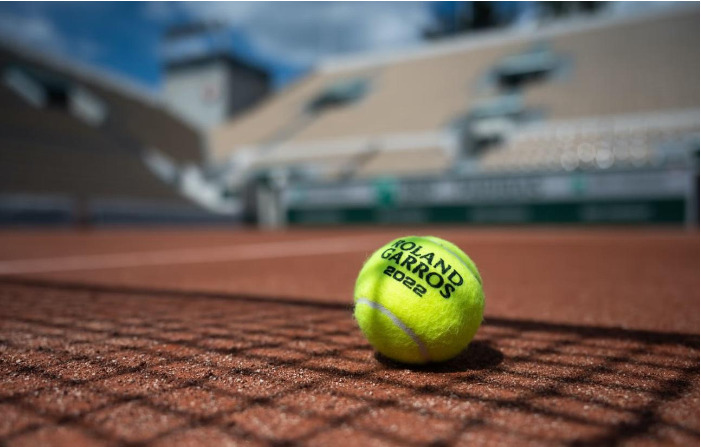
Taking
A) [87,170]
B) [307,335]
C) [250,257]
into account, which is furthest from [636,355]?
[87,170]

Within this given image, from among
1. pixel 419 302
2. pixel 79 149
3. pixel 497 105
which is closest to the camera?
pixel 419 302

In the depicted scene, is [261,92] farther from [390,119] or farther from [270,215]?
[270,215]

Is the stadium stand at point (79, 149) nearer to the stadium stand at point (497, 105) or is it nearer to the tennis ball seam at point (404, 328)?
the stadium stand at point (497, 105)

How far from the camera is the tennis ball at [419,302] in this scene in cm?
173

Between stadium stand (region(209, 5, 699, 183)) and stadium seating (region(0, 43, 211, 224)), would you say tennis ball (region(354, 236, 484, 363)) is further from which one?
stadium seating (region(0, 43, 211, 224))

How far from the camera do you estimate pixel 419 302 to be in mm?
1725

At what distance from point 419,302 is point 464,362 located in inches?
15.1

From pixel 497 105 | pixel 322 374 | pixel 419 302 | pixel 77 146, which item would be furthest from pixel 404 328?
pixel 77 146

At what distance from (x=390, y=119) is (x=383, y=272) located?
22.6 meters

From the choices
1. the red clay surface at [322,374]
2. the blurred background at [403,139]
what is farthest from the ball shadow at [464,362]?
the blurred background at [403,139]

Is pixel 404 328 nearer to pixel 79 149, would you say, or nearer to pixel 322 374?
pixel 322 374

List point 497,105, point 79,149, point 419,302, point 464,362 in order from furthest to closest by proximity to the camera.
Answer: point 497,105
point 79,149
point 464,362
point 419,302

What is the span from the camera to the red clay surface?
52.0 inches

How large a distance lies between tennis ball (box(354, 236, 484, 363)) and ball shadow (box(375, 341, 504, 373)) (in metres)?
0.04
